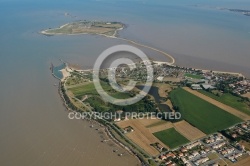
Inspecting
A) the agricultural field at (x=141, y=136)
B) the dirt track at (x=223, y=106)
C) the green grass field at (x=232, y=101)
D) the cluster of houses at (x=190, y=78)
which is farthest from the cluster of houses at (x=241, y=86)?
the agricultural field at (x=141, y=136)

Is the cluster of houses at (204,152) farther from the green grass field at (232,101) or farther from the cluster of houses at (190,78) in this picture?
the cluster of houses at (190,78)

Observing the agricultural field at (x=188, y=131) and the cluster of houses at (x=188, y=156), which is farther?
the agricultural field at (x=188, y=131)

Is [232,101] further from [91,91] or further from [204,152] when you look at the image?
[91,91]

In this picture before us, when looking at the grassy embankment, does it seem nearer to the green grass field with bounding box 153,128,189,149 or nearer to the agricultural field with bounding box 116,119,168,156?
the agricultural field with bounding box 116,119,168,156

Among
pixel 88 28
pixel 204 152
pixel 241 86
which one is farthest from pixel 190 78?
pixel 88 28

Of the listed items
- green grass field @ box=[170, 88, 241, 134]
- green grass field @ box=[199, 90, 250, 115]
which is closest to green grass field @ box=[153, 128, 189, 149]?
green grass field @ box=[170, 88, 241, 134]

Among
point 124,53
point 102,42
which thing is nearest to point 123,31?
point 102,42
